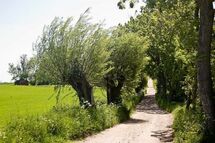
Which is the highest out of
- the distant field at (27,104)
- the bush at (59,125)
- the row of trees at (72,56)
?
the row of trees at (72,56)

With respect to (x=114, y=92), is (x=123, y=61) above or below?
above

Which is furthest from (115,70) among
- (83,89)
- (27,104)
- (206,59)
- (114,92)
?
(206,59)

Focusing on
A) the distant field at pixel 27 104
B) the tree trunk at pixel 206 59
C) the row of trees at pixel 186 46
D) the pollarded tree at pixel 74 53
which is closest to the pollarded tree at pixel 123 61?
the distant field at pixel 27 104

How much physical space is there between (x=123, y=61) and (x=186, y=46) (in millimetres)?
16431

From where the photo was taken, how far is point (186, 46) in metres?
24.2

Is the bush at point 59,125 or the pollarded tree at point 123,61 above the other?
the pollarded tree at point 123,61

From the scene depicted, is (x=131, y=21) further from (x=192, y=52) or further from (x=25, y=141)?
(x=25, y=141)

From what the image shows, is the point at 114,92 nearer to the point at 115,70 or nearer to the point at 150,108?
the point at 115,70

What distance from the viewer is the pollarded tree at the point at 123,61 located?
131ft

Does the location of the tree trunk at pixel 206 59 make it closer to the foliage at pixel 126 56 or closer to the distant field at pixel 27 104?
the distant field at pixel 27 104

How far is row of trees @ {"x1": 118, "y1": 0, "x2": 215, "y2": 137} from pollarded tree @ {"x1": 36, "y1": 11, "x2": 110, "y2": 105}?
4740 mm

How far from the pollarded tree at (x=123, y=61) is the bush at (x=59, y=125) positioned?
28.2 ft

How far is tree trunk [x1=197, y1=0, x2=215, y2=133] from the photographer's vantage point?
57.4ft

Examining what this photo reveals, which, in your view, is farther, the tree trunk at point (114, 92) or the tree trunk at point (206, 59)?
the tree trunk at point (114, 92)
